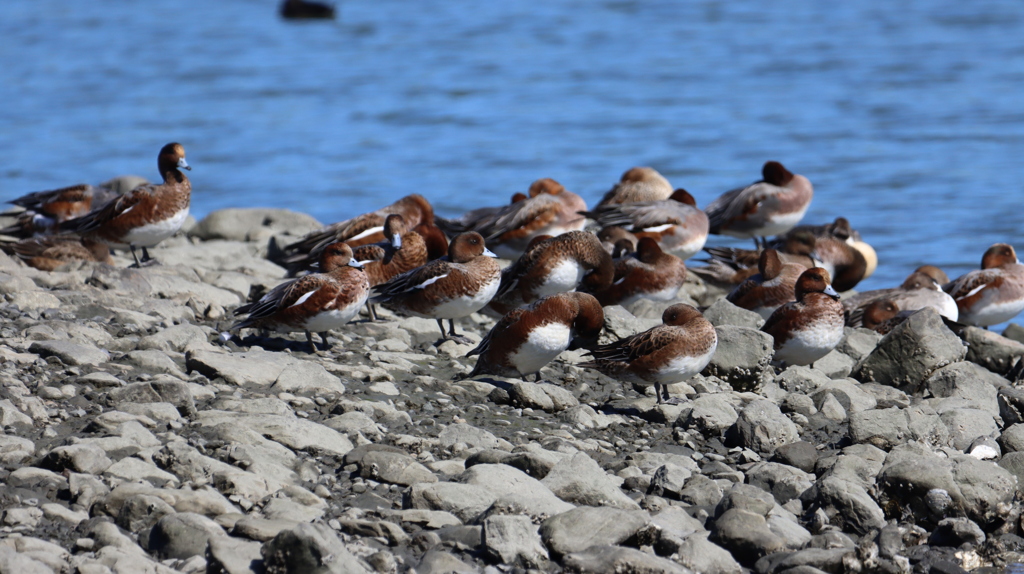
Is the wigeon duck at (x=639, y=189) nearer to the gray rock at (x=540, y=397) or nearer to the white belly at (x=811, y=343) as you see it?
the white belly at (x=811, y=343)

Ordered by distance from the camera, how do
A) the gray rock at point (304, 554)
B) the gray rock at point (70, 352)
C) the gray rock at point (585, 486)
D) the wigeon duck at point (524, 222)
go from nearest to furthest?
the gray rock at point (304, 554) → the gray rock at point (585, 486) → the gray rock at point (70, 352) → the wigeon duck at point (524, 222)

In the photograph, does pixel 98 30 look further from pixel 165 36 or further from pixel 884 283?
pixel 884 283

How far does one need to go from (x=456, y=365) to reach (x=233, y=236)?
662cm

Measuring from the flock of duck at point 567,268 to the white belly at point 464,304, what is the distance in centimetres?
1

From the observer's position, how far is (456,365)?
8.48 meters

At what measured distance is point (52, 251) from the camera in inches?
429

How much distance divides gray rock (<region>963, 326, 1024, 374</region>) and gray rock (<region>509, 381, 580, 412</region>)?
4009 mm

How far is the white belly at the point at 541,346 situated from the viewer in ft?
25.1

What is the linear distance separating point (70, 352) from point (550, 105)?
69.5ft

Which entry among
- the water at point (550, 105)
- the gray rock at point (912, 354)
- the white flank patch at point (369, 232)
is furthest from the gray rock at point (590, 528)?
the water at point (550, 105)

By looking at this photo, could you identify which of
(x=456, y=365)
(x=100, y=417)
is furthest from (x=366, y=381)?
(x=100, y=417)

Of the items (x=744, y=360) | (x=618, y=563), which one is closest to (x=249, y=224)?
(x=744, y=360)

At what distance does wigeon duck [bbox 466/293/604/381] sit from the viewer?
7.67 m

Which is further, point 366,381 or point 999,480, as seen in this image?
point 366,381
